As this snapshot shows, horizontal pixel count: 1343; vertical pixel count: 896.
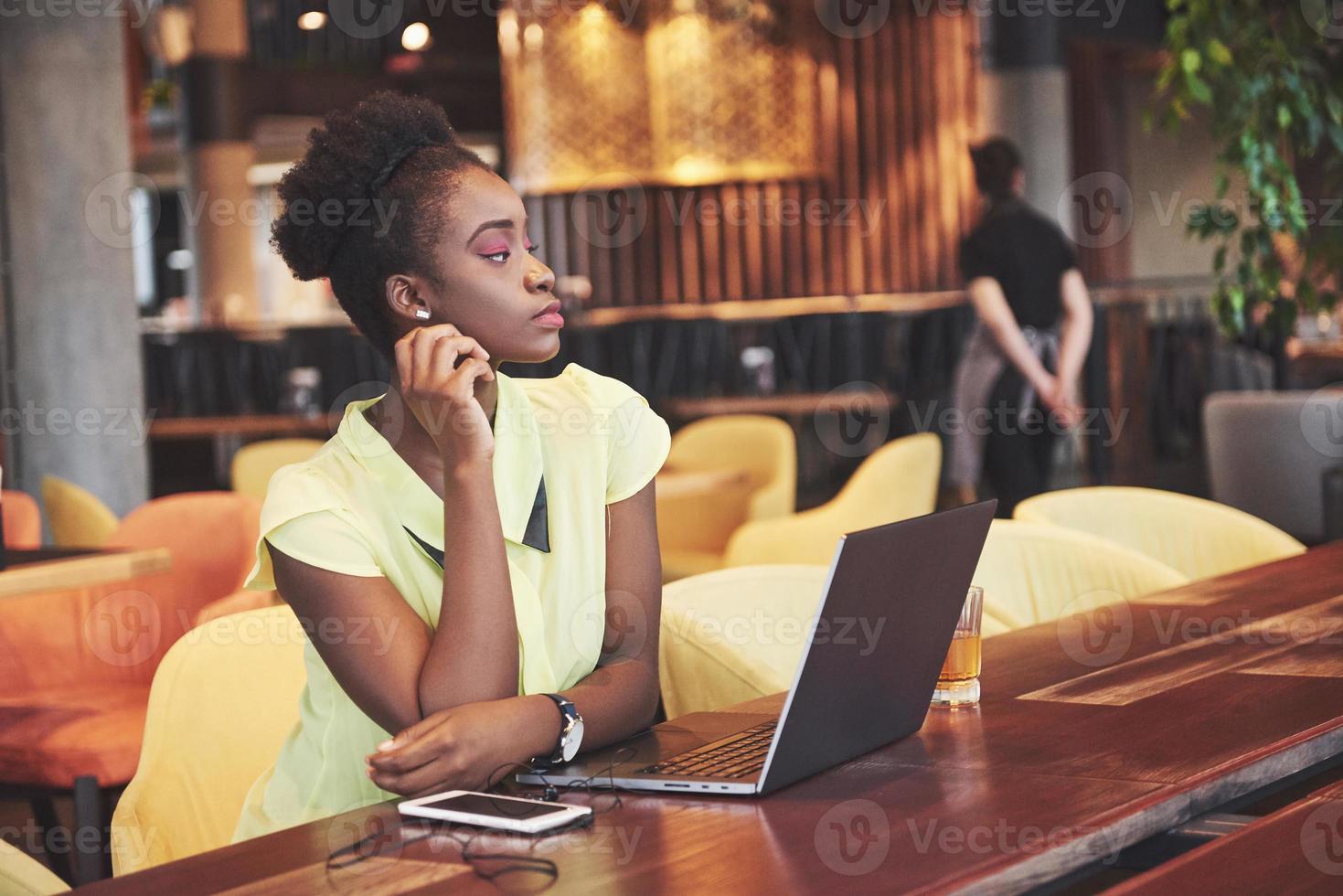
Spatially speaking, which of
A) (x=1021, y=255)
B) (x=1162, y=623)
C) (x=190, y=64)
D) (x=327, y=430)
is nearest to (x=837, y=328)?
(x=327, y=430)

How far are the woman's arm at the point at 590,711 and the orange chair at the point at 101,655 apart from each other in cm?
140

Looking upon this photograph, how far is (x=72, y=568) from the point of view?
9.28 feet

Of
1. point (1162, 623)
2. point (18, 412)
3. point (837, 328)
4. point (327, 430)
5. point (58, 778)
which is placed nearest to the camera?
point (1162, 623)

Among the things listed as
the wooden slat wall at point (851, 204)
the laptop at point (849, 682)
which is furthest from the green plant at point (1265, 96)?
the wooden slat wall at point (851, 204)

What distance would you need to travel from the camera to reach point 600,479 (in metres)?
1.67

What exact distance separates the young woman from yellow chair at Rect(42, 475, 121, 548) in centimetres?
249

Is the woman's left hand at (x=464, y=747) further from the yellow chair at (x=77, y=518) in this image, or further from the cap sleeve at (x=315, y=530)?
the yellow chair at (x=77, y=518)

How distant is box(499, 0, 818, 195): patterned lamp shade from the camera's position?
10859mm

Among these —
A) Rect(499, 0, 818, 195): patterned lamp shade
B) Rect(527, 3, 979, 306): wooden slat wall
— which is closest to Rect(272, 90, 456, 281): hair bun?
Rect(499, 0, 818, 195): patterned lamp shade

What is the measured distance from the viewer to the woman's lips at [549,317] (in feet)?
5.27

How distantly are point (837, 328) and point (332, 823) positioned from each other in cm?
780

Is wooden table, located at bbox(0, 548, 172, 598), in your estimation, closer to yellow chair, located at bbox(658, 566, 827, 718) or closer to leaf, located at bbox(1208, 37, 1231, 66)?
yellow chair, located at bbox(658, 566, 827, 718)

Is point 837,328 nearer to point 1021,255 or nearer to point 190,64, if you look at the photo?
point 1021,255

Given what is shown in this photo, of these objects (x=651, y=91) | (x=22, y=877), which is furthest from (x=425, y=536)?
(x=651, y=91)
